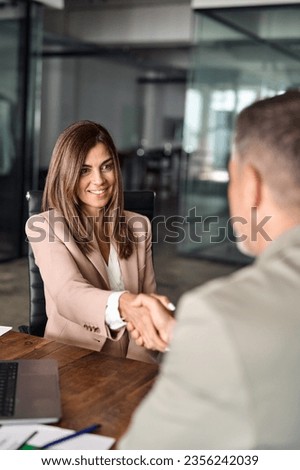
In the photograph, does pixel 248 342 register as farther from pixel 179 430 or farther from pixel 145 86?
pixel 145 86

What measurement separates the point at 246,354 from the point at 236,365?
0.02 m

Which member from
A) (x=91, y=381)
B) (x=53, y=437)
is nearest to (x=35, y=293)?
(x=91, y=381)

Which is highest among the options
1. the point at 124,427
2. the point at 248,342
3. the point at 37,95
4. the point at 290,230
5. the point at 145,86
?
the point at 145,86

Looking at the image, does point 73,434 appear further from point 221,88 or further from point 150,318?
point 221,88

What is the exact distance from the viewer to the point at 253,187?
0.96 metres

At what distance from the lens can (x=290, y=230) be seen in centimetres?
90

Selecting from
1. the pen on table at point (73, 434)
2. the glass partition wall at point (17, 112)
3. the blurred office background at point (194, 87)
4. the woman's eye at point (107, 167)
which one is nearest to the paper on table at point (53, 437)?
the pen on table at point (73, 434)

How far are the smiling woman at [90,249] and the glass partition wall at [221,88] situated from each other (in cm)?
407

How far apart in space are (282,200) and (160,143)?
16515 mm

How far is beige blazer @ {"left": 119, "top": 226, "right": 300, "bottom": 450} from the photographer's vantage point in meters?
0.76

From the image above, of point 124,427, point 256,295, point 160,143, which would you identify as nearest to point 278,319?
point 256,295

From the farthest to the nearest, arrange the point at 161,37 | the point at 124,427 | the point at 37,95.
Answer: the point at 161,37, the point at 37,95, the point at 124,427

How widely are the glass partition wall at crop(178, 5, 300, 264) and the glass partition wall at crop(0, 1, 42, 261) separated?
176cm

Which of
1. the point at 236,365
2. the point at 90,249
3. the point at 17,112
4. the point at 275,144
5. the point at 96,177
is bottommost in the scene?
→ the point at 90,249
